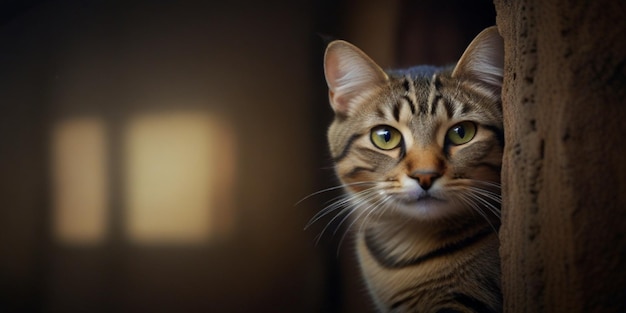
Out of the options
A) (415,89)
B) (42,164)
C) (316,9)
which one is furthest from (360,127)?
(42,164)

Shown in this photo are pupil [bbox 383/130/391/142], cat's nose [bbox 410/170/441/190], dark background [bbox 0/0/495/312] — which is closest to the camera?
cat's nose [bbox 410/170/441/190]

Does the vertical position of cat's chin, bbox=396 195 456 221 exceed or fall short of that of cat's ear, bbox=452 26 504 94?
it falls short

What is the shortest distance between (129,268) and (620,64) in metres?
1.25

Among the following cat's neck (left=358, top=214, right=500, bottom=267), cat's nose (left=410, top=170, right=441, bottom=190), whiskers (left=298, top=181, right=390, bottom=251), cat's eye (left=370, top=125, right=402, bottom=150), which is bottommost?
cat's neck (left=358, top=214, right=500, bottom=267)

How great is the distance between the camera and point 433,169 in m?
1.03

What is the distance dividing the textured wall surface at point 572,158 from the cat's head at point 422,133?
243 millimetres

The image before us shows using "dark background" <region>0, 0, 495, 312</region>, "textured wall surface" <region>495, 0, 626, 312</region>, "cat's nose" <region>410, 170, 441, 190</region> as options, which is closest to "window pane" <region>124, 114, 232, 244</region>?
"dark background" <region>0, 0, 495, 312</region>

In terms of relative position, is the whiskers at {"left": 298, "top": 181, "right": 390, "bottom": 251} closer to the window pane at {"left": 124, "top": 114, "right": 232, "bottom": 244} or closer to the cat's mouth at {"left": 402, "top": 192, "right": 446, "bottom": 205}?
the cat's mouth at {"left": 402, "top": 192, "right": 446, "bottom": 205}

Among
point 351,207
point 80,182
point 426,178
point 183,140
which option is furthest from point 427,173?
point 80,182

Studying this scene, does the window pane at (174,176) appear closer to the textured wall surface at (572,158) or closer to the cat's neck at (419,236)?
the cat's neck at (419,236)

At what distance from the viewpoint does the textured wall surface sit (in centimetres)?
72

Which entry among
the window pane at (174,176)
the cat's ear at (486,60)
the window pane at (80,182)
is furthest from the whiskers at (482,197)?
the window pane at (80,182)

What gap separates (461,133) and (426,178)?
15 cm

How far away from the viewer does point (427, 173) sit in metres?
1.02
